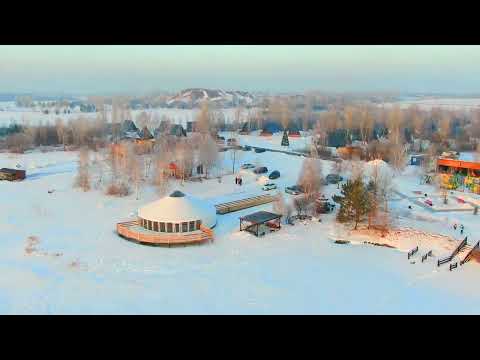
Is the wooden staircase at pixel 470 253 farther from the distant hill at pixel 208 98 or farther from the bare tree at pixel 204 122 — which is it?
the distant hill at pixel 208 98

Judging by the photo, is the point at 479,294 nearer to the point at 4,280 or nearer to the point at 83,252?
the point at 83,252

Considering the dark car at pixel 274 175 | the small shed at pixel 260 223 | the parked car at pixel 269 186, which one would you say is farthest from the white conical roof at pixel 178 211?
the dark car at pixel 274 175

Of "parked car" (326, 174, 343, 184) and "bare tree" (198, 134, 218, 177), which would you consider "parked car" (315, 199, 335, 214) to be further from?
"bare tree" (198, 134, 218, 177)

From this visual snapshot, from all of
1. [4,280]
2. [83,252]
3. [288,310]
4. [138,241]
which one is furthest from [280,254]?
[4,280]

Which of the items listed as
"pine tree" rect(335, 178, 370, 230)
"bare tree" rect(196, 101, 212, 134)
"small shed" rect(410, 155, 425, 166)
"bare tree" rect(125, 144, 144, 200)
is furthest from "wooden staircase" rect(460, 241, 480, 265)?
"bare tree" rect(196, 101, 212, 134)

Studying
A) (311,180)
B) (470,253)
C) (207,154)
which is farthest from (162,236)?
(207,154)
